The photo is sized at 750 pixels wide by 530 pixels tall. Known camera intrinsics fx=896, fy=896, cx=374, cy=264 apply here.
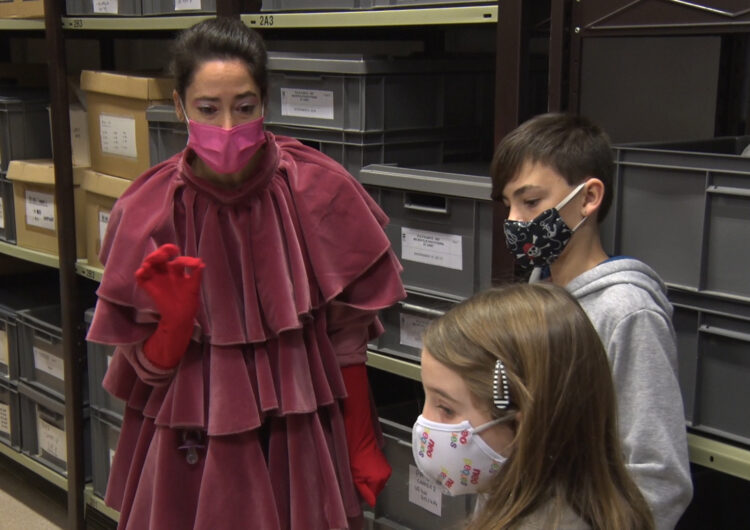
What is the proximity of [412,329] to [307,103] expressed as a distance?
534 millimetres

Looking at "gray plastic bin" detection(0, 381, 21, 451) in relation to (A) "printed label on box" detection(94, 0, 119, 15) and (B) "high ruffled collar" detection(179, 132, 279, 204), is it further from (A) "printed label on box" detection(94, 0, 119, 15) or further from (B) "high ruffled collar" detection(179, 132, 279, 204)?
(B) "high ruffled collar" detection(179, 132, 279, 204)

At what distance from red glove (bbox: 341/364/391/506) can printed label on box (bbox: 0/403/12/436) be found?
180 centimetres

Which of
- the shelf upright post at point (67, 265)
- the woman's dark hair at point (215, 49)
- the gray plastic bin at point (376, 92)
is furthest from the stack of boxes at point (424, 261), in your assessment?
the shelf upright post at point (67, 265)

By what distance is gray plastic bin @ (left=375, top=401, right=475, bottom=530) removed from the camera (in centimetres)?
188

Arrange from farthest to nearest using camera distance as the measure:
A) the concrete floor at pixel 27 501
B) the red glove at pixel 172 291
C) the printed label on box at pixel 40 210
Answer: the concrete floor at pixel 27 501
the printed label on box at pixel 40 210
the red glove at pixel 172 291

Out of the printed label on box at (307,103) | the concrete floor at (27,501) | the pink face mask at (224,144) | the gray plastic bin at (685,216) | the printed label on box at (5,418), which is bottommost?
the concrete floor at (27,501)

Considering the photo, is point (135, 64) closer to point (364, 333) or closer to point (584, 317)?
point (364, 333)

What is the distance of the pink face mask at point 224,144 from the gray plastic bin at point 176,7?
2.27ft

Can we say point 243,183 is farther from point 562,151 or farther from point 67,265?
point 67,265

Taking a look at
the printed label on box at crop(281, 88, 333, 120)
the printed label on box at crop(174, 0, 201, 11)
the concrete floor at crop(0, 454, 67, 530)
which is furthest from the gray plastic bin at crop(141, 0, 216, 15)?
the concrete floor at crop(0, 454, 67, 530)

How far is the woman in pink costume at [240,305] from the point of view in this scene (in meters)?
1.54

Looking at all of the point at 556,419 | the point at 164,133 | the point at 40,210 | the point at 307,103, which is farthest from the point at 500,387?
the point at 40,210

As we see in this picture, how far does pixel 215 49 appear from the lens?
1542 mm

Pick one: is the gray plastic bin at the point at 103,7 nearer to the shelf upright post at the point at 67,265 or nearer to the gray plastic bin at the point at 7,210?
the shelf upright post at the point at 67,265
